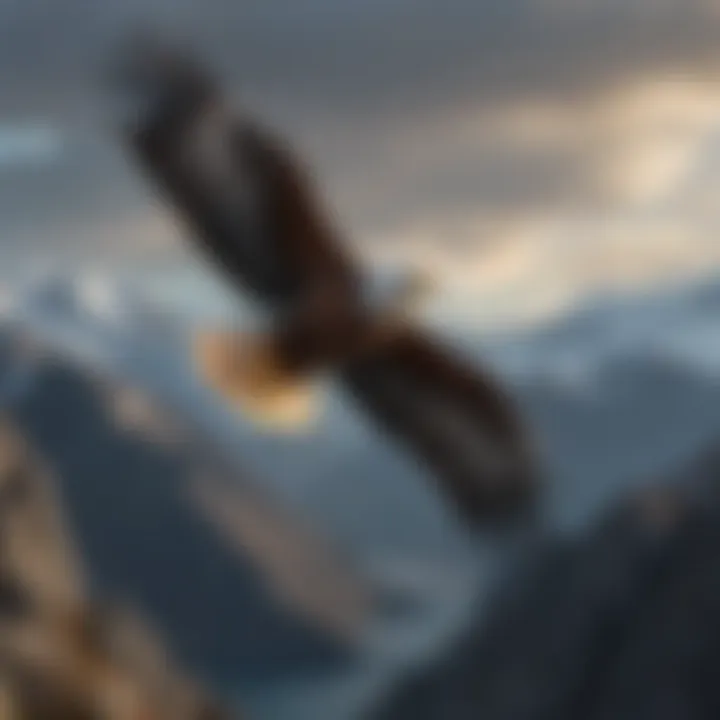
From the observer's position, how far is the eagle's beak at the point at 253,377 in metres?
1.80

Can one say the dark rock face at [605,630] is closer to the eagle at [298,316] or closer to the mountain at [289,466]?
the mountain at [289,466]

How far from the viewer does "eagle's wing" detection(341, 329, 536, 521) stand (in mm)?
1745

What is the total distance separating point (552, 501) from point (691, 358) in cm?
177

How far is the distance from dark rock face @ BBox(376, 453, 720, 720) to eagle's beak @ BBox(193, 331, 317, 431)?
0.81m

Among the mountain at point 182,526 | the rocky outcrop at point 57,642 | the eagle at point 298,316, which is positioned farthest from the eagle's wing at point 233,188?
the mountain at point 182,526

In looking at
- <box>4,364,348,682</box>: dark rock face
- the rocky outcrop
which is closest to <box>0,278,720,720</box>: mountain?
<box>4,364,348,682</box>: dark rock face

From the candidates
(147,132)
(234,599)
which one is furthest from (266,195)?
(234,599)

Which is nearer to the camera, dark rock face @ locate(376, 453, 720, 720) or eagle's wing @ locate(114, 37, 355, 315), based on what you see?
eagle's wing @ locate(114, 37, 355, 315)

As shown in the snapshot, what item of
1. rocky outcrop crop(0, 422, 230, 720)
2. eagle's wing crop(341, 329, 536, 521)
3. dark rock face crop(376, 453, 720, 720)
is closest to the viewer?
rocky outcrop crop(0, 422, 230, 720)

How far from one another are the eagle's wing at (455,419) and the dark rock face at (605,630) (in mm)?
760

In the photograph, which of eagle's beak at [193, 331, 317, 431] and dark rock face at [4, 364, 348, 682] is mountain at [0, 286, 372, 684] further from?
eagle's beak at [193, 331, 317, 431]

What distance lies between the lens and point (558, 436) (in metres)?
2.99

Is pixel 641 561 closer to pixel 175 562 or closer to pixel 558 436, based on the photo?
pixel 558 436

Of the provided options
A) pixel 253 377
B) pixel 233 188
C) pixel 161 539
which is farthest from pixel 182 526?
pixel 233 188
